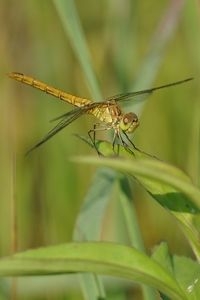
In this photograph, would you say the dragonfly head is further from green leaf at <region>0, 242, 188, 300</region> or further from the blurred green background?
green leaf at <region>0, 242, 188, 300</region>

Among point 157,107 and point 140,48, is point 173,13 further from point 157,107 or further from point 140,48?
point 140,48

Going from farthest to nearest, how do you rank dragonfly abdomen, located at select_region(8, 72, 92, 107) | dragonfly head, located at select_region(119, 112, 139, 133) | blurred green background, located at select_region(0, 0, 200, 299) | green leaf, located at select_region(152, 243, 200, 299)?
blurred green background, located at select_region(0, 0, 200, 299)
dragonfly abdomen, located at select_region(8, 72, 92, 107)
dragonfly head, located at select_region(119, 112, 139, 133)
green leaf, located at select_region(152, 243, 200, 299)

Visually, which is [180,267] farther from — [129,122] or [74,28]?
[74,28]

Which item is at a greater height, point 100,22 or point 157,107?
point 100,22

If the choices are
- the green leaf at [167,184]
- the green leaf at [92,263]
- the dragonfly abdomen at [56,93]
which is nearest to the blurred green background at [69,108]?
the dragonfly abdomen at [56,93]

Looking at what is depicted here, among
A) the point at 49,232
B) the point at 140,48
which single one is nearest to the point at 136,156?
the point at 49,232

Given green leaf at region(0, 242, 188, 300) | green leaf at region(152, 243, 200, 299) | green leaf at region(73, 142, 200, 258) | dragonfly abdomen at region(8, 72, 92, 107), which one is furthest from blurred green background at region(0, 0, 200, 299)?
green leaf at region(0, 242, 188, 300)

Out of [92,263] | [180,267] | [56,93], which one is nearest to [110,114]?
[56,93]

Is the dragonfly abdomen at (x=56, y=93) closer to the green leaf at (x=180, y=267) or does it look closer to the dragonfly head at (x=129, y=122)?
the dragonfly head at (x=129, y=122)
